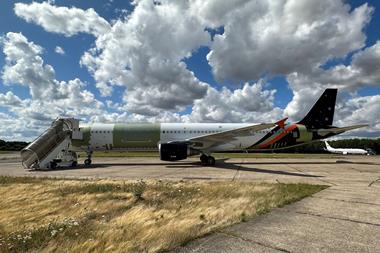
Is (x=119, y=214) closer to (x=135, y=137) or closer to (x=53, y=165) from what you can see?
(x=53, y=165)

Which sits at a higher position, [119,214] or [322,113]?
[322,113]

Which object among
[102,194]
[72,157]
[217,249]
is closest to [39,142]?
[72,157]

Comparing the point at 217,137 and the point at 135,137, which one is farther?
the point at 135,137

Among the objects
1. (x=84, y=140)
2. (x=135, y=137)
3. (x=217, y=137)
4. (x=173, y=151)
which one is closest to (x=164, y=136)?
(x=135, y=137)

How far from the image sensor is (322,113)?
1048 inches

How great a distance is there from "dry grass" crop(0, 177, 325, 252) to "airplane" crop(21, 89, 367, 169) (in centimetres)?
1116

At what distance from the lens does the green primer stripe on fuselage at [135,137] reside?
2422 centimetres

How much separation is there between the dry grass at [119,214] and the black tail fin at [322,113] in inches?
717

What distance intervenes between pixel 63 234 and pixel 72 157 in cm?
1998

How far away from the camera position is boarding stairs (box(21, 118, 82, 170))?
19609mm

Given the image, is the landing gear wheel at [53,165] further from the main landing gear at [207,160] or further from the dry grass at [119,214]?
the main landing gear at [207,160]

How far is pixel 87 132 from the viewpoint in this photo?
24.5 metres

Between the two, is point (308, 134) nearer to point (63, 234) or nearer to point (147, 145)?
point (147, 145)

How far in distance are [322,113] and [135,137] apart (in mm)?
17558
